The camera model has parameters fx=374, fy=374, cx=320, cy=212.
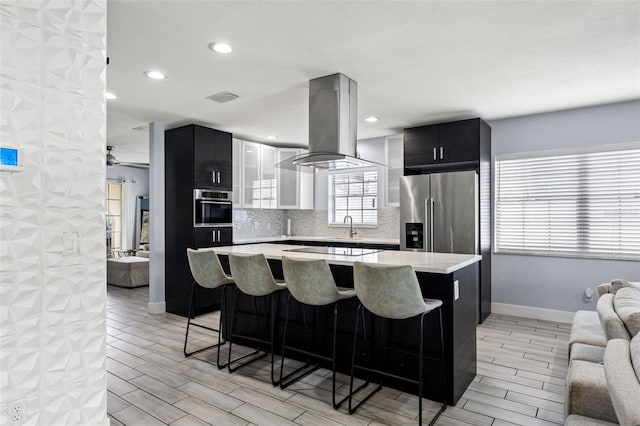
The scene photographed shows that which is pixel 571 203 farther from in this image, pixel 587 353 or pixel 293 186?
pixel 293 186

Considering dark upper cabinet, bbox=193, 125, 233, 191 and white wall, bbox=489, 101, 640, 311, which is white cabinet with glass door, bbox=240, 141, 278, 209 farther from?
white wall, bbox=489, 101, 640, 311

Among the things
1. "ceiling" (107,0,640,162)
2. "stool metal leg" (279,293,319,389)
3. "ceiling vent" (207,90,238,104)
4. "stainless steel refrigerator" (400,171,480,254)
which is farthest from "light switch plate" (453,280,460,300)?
"ceiling vent" (207,90,238,104)

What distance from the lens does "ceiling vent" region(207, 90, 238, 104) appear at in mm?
3949

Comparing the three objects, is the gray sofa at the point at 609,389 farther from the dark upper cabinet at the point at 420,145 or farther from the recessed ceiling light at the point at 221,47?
the dark upper cabinet at the point at 420,145

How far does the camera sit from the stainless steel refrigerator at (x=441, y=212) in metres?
4.56

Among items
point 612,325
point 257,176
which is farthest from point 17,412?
point 257,176

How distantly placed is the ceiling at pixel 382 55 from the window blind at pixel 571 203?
2.26 feet

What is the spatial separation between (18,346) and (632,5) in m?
3.98

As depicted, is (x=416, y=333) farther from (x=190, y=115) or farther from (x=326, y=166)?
(x=190, y=115)

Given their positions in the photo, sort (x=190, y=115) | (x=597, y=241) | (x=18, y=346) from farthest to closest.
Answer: (x=190, y=115) → (x=597, y=241) → (x=18, y=346)

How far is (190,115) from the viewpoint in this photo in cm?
479

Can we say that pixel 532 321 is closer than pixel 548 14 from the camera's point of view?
No

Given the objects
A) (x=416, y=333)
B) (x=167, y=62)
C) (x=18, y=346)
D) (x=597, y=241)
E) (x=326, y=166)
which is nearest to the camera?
(x=18, y=346)

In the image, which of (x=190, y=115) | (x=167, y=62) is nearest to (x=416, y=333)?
(x=167, y=62)
